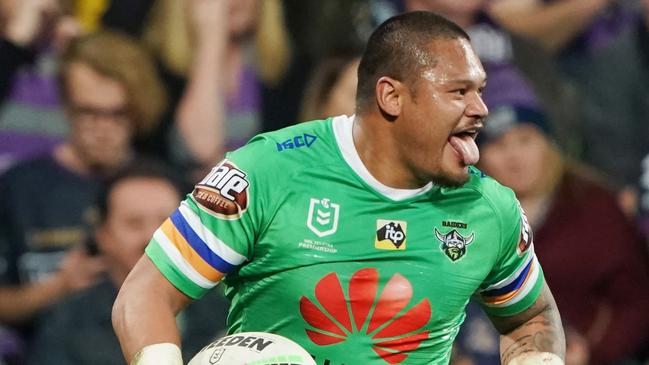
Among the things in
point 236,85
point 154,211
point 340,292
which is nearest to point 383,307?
point 340,292

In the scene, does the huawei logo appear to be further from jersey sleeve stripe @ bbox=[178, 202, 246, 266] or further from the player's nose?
the player's nose

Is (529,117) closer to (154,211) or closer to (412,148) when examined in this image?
(154,211)

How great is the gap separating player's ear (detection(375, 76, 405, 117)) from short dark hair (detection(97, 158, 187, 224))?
3007mm

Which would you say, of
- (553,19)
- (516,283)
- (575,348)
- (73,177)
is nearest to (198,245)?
(516,283)

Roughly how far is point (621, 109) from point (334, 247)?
4.00 metres

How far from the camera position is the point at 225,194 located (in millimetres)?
3438

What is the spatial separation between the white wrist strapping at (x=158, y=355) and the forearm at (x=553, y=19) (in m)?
4.26

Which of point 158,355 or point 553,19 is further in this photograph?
point 553,19

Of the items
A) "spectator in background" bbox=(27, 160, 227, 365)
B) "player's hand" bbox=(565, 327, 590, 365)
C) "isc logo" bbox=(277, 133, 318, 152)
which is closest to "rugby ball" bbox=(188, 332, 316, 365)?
"isc logo" bbox=(277, 133, 318, 152)

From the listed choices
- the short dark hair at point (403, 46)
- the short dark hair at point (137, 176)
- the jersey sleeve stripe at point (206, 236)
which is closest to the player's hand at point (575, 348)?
the short dark hair at point (137, 176)

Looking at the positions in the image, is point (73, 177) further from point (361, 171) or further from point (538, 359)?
point (538, 359)

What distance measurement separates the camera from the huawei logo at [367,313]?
3.59m

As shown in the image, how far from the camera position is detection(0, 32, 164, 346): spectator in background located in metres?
6.55

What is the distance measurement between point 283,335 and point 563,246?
3.48m
